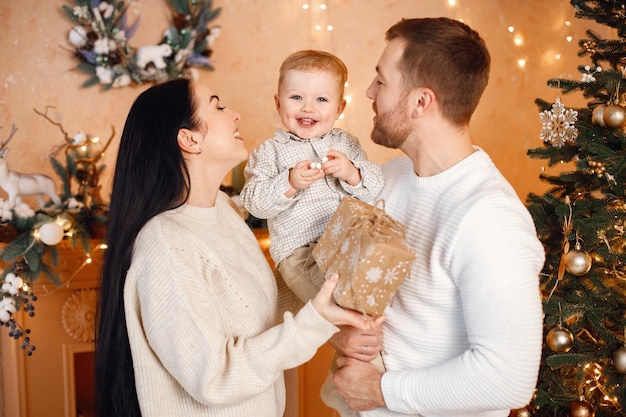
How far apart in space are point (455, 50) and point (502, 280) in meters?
0.65

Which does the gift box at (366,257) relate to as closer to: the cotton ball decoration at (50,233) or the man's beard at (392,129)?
the man's beard at (392,129)

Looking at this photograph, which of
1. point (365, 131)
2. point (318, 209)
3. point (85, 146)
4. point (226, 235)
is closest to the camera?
point (226, 235)

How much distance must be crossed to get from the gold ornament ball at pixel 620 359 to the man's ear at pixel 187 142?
1.50m

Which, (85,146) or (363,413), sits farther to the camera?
(85,146)

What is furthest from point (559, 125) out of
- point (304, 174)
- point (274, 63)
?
point (274, 63)

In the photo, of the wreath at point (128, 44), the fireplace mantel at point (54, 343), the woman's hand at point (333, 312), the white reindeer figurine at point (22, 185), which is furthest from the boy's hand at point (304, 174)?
the wreath at point (128, 44)

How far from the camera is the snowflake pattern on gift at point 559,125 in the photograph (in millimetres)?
2324

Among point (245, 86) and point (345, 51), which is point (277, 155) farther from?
point (345, 51)

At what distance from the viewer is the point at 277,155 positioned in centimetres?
209

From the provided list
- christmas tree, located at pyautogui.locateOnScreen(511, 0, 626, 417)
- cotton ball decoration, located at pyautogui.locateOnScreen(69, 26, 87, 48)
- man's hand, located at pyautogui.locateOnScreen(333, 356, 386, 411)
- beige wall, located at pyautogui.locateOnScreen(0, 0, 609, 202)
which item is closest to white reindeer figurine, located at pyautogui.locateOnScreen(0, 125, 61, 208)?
beige wall, located at pyautogui.locateOnScreen(0, 0, 609, 202)

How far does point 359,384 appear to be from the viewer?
176cm

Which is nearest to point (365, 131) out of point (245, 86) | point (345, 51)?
point (345, 51)

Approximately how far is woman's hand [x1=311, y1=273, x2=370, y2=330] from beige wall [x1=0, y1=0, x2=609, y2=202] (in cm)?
193

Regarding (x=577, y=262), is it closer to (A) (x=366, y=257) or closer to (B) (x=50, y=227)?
(A) (x=366, y=257)
